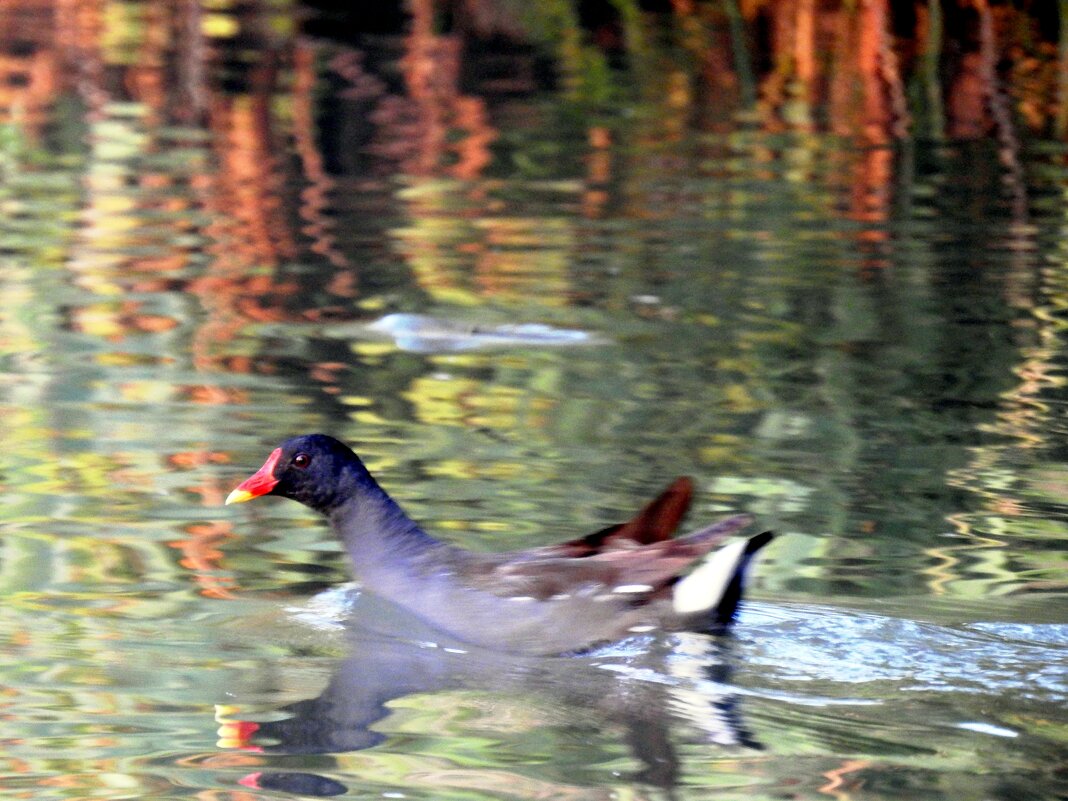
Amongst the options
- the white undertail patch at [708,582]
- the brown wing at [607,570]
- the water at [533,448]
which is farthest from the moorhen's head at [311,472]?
the white undertail patch at [708,582]

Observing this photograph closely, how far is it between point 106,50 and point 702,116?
727 centimetres

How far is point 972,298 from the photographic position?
1077cm

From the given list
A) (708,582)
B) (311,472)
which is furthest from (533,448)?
(708,582)

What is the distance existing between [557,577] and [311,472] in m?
0.90

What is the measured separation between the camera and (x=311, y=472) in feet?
20.3

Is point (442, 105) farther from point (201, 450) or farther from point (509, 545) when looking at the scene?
point (509, 545)

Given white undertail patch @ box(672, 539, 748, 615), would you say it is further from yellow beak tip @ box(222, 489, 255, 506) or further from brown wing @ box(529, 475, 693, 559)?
yellow beak tip @ box(222, 489, 255, 506)

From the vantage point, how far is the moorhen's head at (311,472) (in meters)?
6.17

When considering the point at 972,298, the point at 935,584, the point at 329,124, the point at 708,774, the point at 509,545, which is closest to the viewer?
the point at 708,774

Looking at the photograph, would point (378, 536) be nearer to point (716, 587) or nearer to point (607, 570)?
point (607, 570)

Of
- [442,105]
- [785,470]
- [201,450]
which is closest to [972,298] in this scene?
[785,470]

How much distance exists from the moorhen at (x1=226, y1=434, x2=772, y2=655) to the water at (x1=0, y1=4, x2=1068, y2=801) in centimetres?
10

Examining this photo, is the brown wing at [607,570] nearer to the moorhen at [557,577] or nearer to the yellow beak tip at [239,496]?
the moorhen at [557,577]

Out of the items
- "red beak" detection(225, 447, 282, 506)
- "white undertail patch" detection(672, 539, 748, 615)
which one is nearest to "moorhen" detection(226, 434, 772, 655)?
"white undertail patch" detection(672, 539, 748, 615)
